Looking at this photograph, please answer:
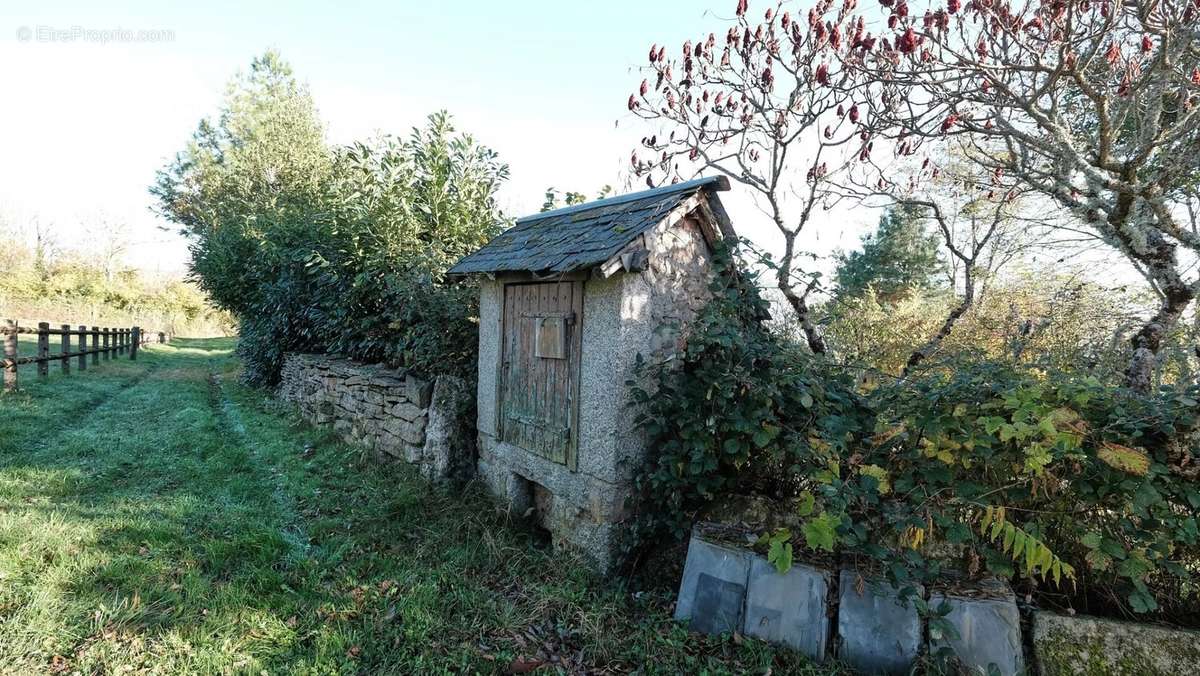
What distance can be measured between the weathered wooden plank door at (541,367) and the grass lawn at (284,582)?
0.79 meters

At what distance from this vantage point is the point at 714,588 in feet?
10.6

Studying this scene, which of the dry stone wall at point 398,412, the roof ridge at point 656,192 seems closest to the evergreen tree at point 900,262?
the roof ridge at point 656,192

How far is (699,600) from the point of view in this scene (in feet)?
10.7

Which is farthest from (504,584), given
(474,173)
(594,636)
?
(474,173)

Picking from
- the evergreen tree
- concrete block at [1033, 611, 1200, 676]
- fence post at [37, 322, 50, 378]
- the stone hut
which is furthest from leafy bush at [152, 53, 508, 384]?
the evergreen tree

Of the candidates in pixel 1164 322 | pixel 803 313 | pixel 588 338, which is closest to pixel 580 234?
pixel 588 338

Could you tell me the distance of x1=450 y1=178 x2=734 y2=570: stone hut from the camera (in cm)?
379

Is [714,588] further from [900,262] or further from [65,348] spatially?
[900,262]

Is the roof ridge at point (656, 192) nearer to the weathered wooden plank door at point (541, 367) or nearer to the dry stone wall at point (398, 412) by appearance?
the weathered wooden plank door at point (541, 367)

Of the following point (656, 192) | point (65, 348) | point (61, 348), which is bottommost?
point (61, 348)

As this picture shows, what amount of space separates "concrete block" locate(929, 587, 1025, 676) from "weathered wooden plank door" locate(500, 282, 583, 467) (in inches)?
97.1

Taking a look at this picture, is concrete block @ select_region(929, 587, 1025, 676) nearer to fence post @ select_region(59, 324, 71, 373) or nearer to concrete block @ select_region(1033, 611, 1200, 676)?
concrete block @ select_region(1033, 611, 1200, 676)

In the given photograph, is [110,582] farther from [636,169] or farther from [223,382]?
[223,382]

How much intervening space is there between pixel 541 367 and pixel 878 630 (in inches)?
112
